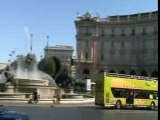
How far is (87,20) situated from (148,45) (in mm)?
25286

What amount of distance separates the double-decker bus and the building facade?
103 m

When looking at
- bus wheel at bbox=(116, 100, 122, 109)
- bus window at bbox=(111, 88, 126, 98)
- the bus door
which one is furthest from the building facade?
bus wheel at bbox=(116, 100, 122, 109)

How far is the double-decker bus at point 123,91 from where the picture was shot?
44.4 metres

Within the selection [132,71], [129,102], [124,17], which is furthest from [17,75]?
[124,17]

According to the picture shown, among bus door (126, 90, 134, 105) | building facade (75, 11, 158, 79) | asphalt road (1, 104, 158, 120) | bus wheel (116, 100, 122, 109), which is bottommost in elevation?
asphalt road (1, 104, 158, 120)

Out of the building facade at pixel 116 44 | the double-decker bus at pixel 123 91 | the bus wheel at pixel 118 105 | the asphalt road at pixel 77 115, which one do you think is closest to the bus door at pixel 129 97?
the double-decker bus at pixel 123 91

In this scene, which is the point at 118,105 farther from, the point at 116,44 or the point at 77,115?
the point at 116,44

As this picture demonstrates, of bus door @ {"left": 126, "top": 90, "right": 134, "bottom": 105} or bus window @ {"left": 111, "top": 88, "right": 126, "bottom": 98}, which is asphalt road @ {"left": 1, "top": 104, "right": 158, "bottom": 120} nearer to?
bus window @ {"left": 111, "top": 88, "right": 126, "bottom": 98}

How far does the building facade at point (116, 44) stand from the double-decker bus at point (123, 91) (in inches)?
4059

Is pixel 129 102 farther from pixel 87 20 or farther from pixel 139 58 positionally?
pixel 87 20

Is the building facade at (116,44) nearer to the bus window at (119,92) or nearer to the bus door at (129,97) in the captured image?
the bus door at (129,97)

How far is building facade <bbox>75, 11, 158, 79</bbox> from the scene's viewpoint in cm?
15375

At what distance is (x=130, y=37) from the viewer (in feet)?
520

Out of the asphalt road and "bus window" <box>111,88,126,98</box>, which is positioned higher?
"bus window" <box>111,88,126,98</box>
